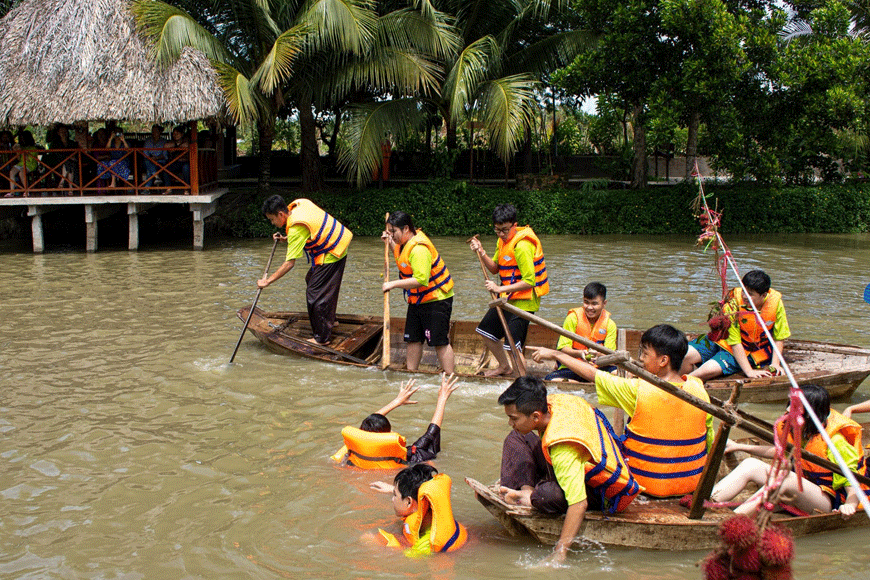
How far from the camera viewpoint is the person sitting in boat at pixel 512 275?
6.95 metres

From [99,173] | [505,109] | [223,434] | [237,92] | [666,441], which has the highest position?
[237,92]

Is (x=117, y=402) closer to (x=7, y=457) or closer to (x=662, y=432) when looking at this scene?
(x=7, y=457)

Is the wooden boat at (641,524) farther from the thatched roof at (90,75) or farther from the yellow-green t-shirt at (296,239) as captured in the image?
the thatched roof at (90,75)

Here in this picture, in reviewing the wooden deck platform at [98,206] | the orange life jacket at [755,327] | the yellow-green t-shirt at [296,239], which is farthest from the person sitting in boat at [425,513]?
the wooden deck platform at [98,206]

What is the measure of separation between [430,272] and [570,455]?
3.34 metres

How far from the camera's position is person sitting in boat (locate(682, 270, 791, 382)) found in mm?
6793

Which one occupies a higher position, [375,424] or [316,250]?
[316,250]

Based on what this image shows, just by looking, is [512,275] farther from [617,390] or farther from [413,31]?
[413,31]

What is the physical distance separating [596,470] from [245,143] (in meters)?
32.4

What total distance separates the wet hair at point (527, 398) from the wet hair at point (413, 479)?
676 millimetres

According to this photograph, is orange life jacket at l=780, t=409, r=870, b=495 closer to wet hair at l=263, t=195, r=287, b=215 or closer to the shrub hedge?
wet hair at l=263, t=195, r=287, b=215

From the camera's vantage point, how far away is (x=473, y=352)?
8.32 m

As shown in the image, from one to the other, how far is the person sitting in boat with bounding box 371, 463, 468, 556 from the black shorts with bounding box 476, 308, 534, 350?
9.28 feet

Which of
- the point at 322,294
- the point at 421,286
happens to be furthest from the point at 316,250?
the point at 421,286
